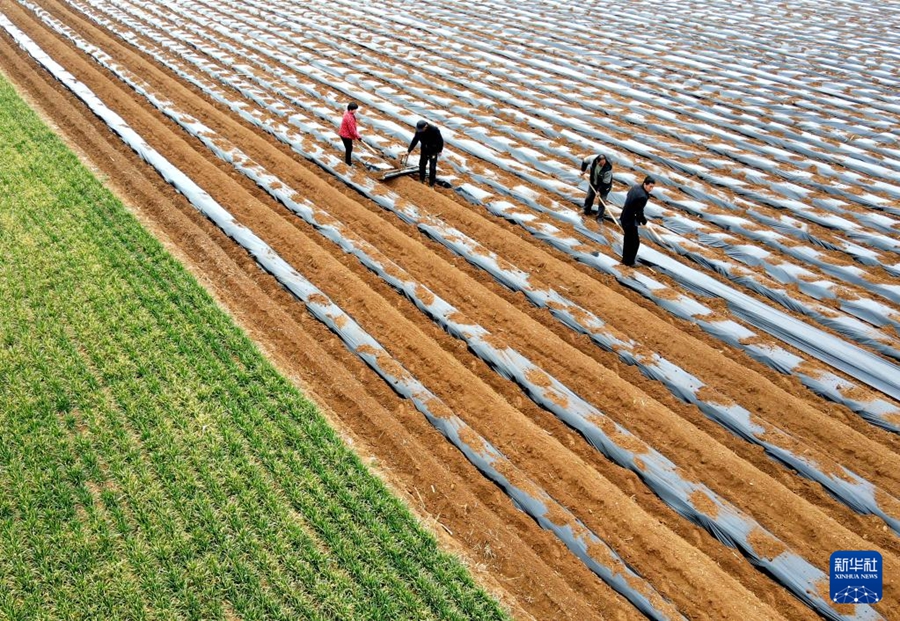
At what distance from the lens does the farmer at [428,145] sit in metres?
11.4

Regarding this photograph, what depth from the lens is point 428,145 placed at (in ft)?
38.1

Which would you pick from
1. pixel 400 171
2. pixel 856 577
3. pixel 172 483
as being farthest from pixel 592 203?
pixel 172 483

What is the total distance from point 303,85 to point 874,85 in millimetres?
16001

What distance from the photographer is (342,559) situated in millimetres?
5805

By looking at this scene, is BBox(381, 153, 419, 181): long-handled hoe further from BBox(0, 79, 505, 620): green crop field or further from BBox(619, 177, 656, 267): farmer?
BBox(619, 177, 656, 267): farmer

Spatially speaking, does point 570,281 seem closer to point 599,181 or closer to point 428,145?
point 599,181

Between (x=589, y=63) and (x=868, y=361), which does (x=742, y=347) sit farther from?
(x=589, y=63)

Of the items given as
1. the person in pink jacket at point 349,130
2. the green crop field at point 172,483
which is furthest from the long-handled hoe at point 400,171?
the green crop field at point 172,483

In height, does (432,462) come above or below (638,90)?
below

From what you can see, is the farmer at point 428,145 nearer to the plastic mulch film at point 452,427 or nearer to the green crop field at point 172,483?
the plastic mulch film at point 452,427

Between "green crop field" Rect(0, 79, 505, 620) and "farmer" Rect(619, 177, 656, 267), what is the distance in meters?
5.54

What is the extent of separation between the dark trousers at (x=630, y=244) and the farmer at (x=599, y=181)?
109 cm

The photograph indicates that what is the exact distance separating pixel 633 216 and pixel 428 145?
437 cm

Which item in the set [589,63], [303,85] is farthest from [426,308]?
[589,63]
